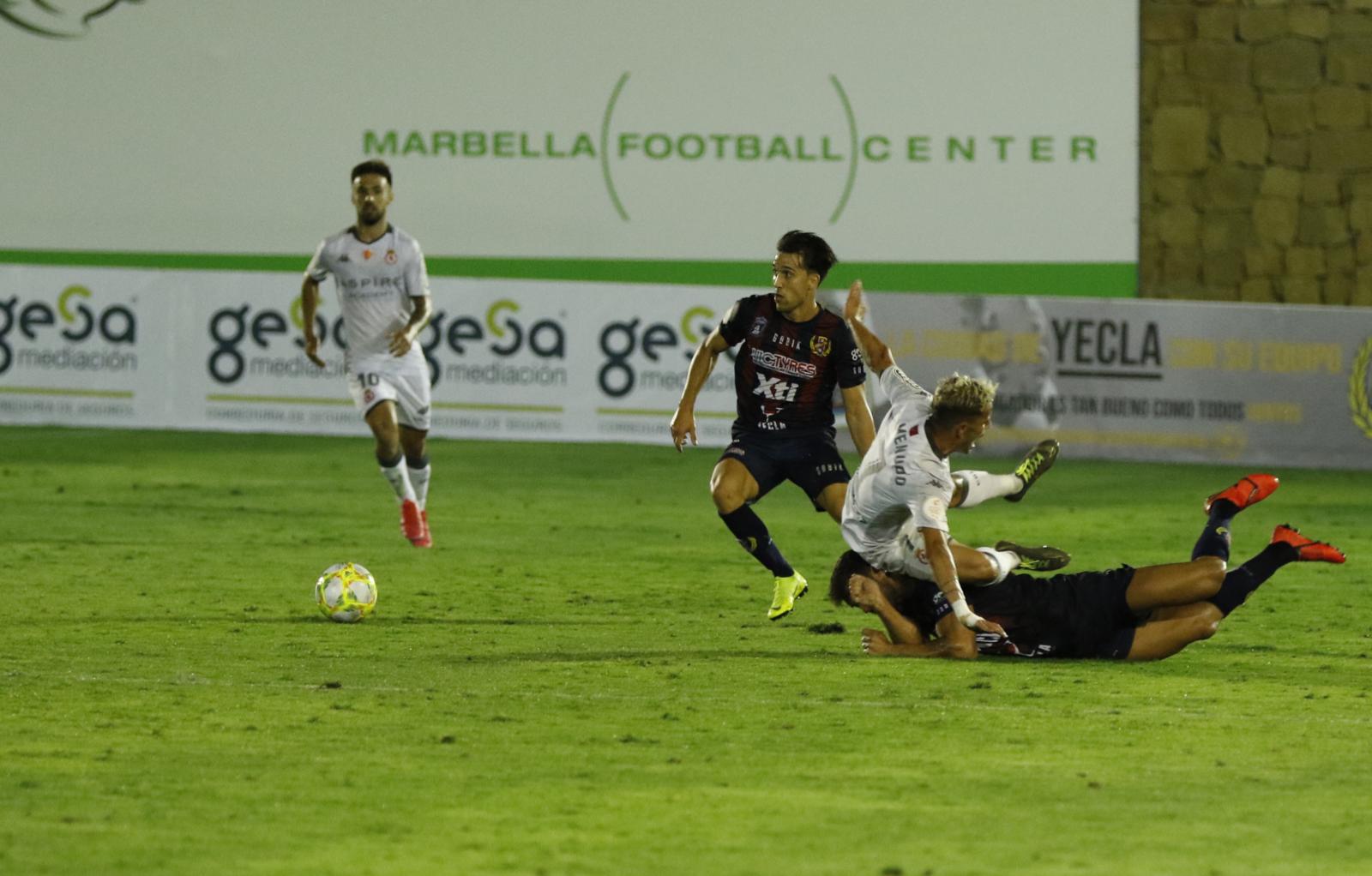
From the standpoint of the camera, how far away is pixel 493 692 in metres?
8.48

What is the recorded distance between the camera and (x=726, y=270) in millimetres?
25609

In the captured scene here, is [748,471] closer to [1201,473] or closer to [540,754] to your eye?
[540,754]

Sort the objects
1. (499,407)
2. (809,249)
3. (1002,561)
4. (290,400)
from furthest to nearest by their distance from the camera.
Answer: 1. (290,400)
2. (499,407)
3. (809,249)
4. (1002,561)

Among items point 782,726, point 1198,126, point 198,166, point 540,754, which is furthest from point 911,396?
point 198,166

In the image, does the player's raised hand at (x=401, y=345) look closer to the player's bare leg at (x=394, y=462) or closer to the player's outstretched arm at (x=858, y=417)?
the player's bare leg at (x=394, y=462)

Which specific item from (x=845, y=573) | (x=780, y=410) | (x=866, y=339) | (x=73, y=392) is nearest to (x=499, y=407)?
(x=73, y=392)

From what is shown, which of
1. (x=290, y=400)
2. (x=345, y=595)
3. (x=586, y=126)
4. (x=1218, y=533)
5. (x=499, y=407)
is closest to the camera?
(x=1218, y=533)

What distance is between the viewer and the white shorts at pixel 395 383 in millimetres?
13469

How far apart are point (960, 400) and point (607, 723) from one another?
206 cm

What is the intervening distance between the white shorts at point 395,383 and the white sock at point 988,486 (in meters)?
5.10

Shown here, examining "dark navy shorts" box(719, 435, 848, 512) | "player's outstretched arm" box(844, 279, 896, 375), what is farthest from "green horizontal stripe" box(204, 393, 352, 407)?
"player's outstretched arm" box(844, 279, 896, 375)

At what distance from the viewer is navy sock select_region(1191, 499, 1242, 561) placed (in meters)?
9.19

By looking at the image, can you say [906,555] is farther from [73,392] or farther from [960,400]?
[73,392]

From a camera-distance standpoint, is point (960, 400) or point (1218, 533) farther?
point (1218, 533)
